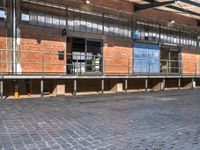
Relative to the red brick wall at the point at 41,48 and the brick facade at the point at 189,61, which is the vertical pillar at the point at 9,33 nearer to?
the red brick wall at the point at 41,48

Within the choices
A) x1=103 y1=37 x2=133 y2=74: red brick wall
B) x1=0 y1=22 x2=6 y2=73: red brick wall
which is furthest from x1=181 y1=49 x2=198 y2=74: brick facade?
x1=0 y1=22 x2=6 y2=73: red brick wall

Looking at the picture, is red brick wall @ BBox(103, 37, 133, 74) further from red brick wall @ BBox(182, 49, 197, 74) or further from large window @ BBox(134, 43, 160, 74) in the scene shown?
red brick wall @ BBox(182, 49, 197, 74)

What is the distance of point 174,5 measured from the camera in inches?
799

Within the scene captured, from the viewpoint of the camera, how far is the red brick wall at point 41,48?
15086mm

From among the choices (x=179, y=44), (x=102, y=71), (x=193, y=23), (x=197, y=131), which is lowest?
(x=197, y=131)

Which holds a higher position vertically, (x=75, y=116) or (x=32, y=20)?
(x=32, y=20)

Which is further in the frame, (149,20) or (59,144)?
(149,20)

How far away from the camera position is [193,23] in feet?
83.5

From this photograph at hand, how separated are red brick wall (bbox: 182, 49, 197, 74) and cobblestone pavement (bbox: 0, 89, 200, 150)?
1427cm

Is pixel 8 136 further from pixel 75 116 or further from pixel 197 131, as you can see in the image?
pixel 197 131

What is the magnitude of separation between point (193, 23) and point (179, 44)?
2.44 m

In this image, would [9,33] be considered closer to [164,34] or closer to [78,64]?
[78,64]

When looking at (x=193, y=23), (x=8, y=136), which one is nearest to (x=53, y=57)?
(x=8, y=136)

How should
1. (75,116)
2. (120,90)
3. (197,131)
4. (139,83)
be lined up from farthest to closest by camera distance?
1. (139,83)
2. (120,90)
3. (75,116)
4. (197,131)
